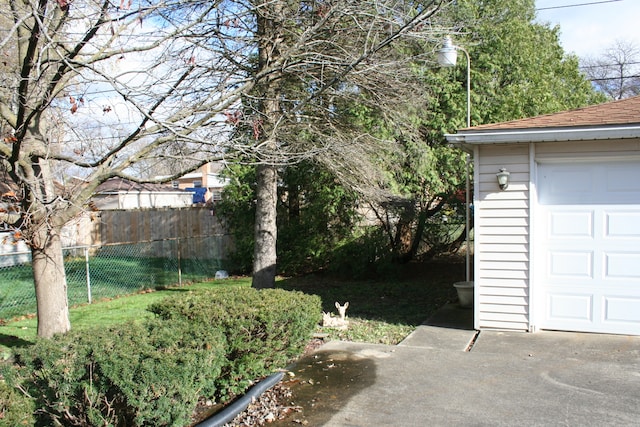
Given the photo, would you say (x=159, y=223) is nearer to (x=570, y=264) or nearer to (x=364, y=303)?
(x=364, y=303)

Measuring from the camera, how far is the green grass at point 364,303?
26.4 feet

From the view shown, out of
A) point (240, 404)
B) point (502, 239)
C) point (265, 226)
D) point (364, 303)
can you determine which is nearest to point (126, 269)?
point (265, 226)

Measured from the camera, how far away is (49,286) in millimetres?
6191

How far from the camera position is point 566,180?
7293mm

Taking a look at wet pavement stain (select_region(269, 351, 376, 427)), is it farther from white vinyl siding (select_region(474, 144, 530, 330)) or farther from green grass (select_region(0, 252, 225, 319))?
green grass (select_region(0, 252, 225, 319))

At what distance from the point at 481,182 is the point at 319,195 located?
6227 mm

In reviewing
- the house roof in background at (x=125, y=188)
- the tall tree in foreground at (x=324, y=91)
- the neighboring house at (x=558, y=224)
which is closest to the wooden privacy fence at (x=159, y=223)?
the house roof in background at (x=125, y=188)

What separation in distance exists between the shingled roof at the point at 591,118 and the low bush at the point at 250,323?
371cm

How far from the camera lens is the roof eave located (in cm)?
668

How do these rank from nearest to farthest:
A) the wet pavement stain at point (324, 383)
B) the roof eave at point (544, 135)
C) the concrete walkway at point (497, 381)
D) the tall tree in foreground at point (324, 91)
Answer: the concrete walkway at point (497, 381) → the wet pavement stain at point (324, 383) → the roof eave at point (544, 135) → the tall tree in foreground at point (324, 91)

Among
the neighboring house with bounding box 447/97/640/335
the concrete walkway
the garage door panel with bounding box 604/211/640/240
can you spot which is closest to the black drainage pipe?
the concrete walkway

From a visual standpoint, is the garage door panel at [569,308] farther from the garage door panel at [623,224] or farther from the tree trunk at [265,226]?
the tree trunk at [265,226]

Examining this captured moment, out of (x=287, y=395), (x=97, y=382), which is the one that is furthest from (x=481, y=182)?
(x=97, y=382)

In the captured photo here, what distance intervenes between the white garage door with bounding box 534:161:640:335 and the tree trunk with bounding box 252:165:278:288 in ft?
14.7
